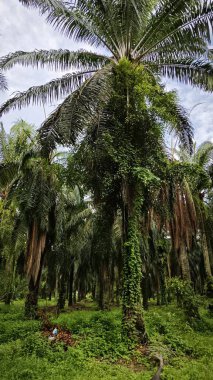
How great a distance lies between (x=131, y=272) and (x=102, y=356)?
96.1 inches

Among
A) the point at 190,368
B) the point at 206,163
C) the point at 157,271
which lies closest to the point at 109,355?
the point at 190,368

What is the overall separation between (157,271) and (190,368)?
1934 centimetres

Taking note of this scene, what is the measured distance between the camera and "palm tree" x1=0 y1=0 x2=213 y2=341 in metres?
9.09

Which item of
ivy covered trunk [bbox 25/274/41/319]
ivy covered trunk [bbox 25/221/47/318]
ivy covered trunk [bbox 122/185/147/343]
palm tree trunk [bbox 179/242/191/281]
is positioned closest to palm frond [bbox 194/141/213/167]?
palm tree trunk [bbox 179/242/191/281]

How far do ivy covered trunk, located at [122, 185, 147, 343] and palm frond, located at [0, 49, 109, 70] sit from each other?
504 cm

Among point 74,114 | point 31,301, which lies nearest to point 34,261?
point 31,301

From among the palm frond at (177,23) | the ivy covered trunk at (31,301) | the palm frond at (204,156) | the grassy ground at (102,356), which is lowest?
the ivy covered trunk at (31,301)

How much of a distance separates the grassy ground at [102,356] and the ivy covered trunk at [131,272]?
0.49m

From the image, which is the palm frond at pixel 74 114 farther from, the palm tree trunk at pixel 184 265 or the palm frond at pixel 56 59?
the palm tree trunk at pixel 184 265

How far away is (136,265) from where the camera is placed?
922 cm

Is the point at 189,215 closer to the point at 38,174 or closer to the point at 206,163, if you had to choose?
the point at 206,163

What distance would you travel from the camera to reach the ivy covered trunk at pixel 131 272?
8.55 m

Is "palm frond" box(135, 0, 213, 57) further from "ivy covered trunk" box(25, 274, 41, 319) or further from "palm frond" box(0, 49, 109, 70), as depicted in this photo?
"ivy covered trunk" box(25, 274, 41, 319)

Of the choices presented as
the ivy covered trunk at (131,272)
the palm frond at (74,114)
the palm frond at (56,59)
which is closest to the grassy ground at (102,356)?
the ivy covered trunk at (131,272)
